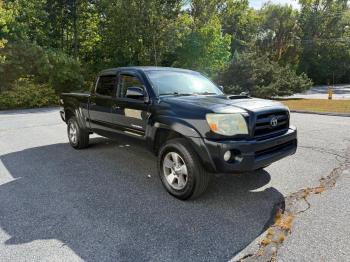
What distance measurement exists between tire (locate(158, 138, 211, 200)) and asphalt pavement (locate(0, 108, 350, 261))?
0.55 feet

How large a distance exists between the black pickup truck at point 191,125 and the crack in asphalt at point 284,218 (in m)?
0.57

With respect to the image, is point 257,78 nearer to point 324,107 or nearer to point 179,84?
point 324,107

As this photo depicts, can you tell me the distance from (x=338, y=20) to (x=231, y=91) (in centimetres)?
3887

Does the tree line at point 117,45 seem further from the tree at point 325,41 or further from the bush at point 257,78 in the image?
the tree at point 325,41

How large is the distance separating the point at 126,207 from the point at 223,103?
6.02 ft

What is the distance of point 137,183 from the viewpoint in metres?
4.75

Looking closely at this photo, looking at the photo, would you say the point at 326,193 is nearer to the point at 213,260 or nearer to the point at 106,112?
the point at 213,260

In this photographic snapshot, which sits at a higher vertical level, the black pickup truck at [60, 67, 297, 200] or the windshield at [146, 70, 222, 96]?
the windshield at [146, 70, 222, 96]

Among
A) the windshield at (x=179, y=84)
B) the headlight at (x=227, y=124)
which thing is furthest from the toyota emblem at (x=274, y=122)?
the windshield at (x=179, y=84)

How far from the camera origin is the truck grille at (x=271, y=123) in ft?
12.8

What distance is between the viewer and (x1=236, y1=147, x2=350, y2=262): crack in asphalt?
283 cm

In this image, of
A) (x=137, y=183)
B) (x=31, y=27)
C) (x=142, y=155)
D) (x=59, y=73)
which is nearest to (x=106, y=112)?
(x=142, y=155)

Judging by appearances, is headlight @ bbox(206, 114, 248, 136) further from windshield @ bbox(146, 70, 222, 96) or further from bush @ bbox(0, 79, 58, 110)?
bush @ bbox(0, 79, 58, 110)

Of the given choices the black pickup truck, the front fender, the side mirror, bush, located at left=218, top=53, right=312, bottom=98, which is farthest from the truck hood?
bush, located at left=218, top=53, right=312, bottom=98
